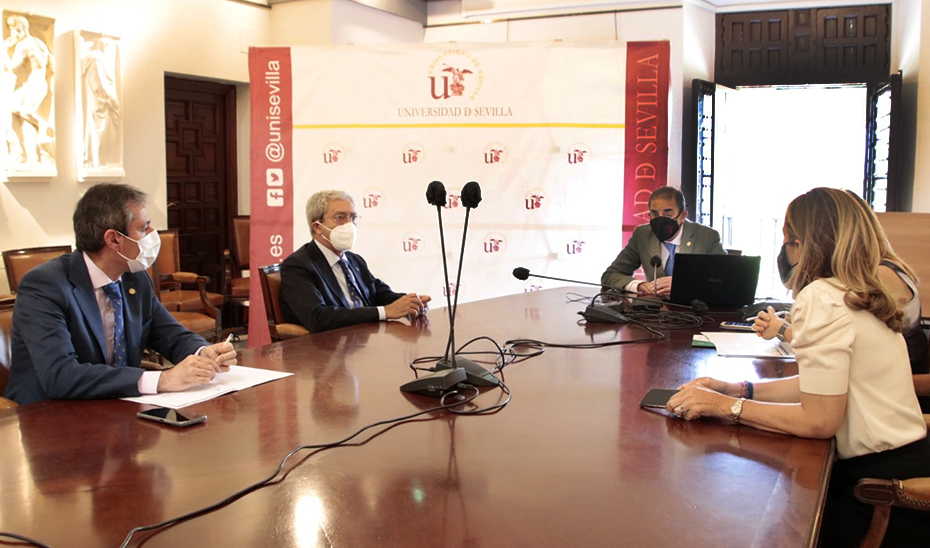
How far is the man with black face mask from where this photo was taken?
12.9ft

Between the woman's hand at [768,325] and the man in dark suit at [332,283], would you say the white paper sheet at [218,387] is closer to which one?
the man in dark suit at [332,283]

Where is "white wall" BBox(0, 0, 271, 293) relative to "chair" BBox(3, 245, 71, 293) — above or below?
above

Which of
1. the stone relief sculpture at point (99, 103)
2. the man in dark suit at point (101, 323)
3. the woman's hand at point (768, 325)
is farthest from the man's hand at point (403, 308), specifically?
the stone relief sculpture at point (99, 103)

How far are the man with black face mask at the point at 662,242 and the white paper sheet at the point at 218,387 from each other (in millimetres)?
2074

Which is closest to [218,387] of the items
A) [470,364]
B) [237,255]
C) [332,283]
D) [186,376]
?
[186,376]

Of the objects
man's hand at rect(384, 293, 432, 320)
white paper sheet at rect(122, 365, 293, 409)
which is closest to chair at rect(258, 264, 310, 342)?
man's hand at rect(384, 293, 432, 320)

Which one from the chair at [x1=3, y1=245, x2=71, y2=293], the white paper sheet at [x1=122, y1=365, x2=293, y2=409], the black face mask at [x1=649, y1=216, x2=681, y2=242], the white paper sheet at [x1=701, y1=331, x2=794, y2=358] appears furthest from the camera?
the chair at [x1=3, y1=245, x2=71, y2=293]

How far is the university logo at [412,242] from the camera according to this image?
197 inches

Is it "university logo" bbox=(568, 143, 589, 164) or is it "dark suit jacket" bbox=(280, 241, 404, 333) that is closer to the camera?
"dark suit jacket" bbox=(280, 241, 404, 333)

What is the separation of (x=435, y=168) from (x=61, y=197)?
256 cm

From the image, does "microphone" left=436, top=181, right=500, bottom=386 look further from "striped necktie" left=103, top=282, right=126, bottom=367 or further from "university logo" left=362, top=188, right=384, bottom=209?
"university logo" left=362, top=188, right=384, bottom=209

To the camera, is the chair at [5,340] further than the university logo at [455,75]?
No

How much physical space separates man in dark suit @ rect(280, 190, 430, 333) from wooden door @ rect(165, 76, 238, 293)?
3283 millimetres

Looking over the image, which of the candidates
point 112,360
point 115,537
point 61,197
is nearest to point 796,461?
point 115,537
